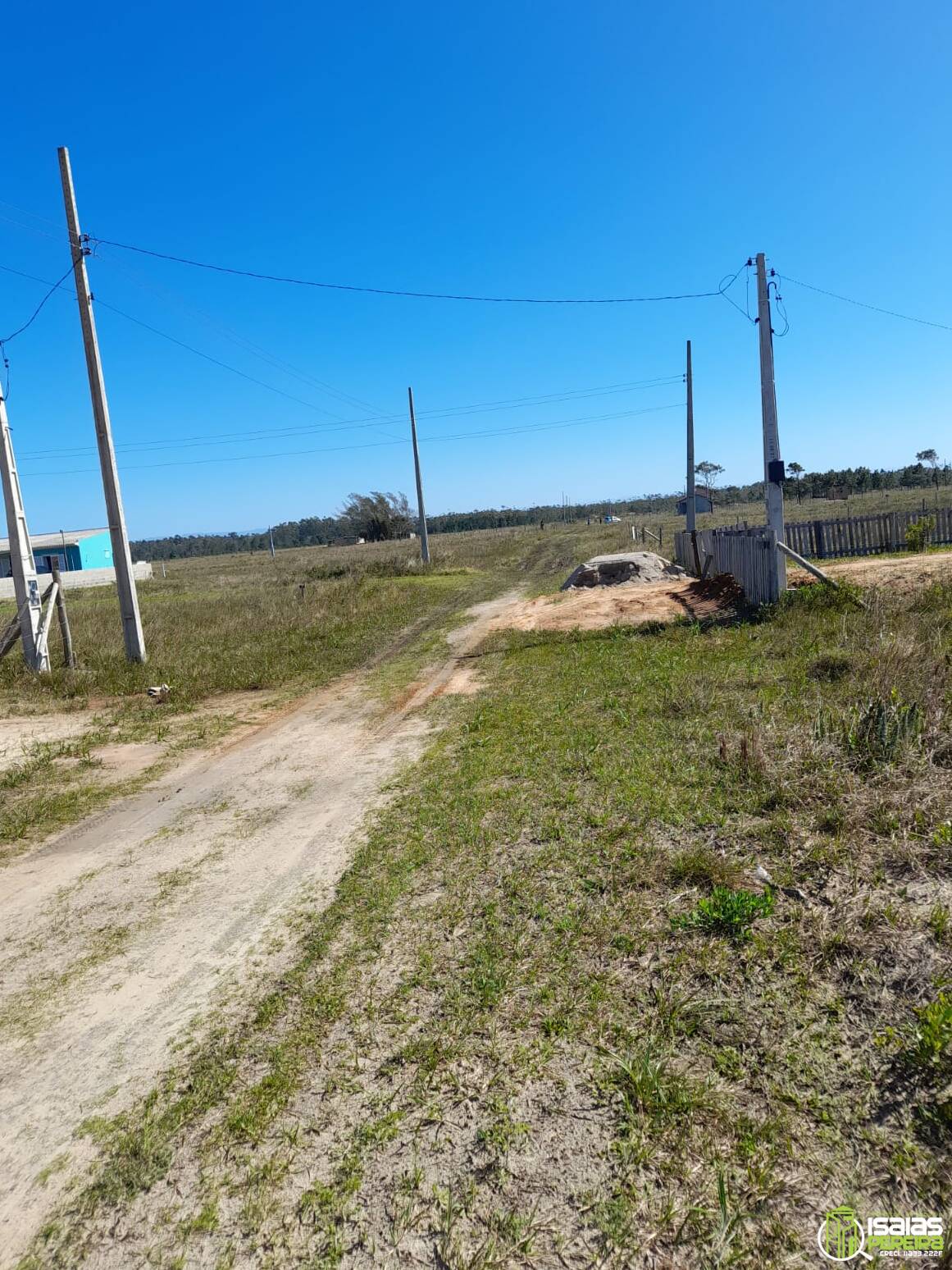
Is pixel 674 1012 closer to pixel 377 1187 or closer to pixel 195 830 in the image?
pixel 377 1187

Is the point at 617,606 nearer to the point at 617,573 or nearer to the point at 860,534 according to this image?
the point at 617,573

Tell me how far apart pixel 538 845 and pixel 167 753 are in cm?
483

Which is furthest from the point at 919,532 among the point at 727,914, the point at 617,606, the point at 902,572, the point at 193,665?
the point at 727,914

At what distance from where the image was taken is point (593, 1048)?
2.85m

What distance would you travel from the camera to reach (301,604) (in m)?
20.8

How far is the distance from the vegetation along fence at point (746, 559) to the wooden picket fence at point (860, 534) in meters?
1.33

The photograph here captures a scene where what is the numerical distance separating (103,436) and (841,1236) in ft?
42.1

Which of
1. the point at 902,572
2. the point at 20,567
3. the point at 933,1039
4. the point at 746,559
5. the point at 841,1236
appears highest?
the point at 20,567

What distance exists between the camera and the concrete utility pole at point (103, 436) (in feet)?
37.4

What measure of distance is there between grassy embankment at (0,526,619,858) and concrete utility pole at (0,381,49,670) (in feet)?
1.43

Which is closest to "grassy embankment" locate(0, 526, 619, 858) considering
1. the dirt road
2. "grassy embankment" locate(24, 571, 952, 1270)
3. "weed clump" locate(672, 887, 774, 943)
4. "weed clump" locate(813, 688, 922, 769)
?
the dirt road

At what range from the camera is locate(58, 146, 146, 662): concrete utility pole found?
11.4m

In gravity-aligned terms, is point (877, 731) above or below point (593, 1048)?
above

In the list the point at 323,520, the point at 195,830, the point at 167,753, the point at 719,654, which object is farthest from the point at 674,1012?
the point at 323,520
